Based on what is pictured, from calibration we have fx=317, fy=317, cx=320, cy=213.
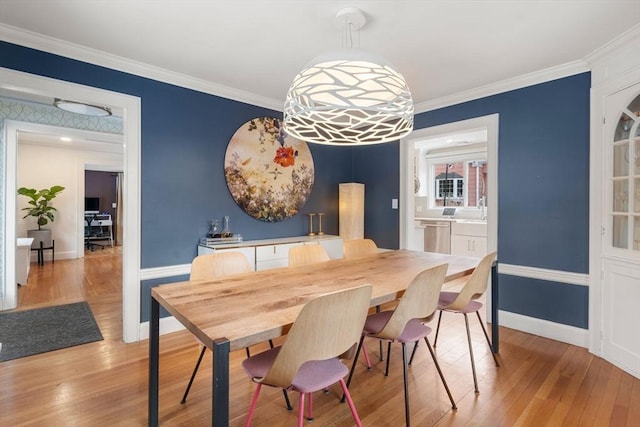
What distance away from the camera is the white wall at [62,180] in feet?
20.2

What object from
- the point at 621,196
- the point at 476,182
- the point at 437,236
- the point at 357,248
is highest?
the point at 476,182

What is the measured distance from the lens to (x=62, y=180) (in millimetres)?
6527

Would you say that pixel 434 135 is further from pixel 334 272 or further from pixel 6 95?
pixel 6 95

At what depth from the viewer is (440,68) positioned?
2.80 m

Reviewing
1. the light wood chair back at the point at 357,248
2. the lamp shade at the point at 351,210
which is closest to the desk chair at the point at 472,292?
the light wood chair back at the point at 357,248

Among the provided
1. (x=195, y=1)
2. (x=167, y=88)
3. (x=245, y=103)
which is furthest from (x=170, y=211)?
(x=195, y=1)

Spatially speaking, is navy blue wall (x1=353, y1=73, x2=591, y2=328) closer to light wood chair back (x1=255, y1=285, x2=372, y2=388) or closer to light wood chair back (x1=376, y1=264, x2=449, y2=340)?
light wood chair back (x1=376, y1=264, x2=449, y2=340)

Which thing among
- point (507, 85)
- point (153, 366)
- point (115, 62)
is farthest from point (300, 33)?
point (153, 366)

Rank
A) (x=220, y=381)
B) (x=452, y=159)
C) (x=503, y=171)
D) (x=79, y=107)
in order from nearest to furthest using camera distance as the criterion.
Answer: (x=220, y=381) < (x=503, y=171) < (x=79, y=107) < (x=452, y=159)

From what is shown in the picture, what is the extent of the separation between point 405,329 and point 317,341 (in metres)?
0.89

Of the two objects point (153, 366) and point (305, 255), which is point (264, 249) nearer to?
point (305, 255)

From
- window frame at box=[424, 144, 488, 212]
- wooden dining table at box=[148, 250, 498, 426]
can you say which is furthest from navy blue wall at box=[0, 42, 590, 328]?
window frame at box=[424, 144, 488, 212]

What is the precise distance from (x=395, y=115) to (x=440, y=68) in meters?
1.36

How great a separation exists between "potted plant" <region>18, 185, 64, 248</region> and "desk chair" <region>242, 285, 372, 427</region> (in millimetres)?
6711
